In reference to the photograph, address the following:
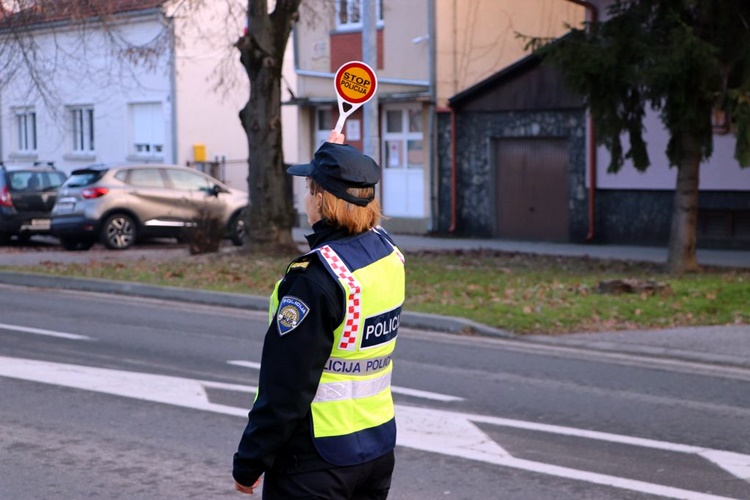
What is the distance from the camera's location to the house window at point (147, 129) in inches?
1287

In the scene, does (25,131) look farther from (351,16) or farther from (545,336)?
(545,336)

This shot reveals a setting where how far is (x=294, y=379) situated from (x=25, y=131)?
35815 mm

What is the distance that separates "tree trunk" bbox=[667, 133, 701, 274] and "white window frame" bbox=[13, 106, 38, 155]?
25389 millimetres

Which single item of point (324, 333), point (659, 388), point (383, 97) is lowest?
point (659, 388)

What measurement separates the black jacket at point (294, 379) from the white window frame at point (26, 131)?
1366 inches

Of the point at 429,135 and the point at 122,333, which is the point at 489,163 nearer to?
the point at 429,135

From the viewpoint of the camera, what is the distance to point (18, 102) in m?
36.0

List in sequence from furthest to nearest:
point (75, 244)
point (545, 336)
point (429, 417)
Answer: point (75, 244) → point (545, 336) → point (429, 417)

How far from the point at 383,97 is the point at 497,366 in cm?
1547

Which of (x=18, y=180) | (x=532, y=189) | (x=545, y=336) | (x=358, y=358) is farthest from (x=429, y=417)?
(x=18, y=180)

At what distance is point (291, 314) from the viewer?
325 cm

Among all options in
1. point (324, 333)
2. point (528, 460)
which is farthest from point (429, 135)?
point (324, 333)

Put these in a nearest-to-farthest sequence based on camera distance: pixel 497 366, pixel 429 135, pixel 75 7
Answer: pixel 497 366
pixel 75 7
pixel 429 135

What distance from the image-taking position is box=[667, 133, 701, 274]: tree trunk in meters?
15.6
